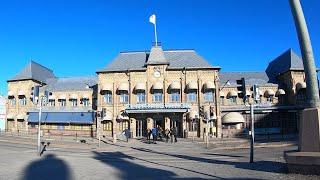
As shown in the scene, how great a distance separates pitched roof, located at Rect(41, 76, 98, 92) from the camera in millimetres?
68062

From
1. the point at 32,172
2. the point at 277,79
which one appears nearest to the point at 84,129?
the point at 277,79

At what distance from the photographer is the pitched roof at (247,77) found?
65.4m

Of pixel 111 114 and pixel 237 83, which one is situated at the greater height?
pixel 237 83

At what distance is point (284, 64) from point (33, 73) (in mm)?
43152

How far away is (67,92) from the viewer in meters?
67.0

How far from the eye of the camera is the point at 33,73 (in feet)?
232

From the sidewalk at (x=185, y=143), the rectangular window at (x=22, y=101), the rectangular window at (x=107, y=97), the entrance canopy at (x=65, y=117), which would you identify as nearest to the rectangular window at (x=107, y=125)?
the entrance canopy at (x=65, y=117)

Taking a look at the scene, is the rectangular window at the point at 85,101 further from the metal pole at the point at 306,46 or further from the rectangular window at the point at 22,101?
the metal pole at the point at 306,46

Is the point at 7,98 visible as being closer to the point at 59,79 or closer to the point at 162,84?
A: the point at 59,79

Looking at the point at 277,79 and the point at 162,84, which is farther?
the point at 277,79

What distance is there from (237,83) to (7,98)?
39845mm

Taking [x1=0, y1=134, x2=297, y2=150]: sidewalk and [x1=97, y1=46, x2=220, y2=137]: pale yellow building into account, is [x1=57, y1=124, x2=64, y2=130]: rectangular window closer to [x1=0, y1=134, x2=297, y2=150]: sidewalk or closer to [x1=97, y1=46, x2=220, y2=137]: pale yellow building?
[x1=97, y1=46, x2=220, y2=137]: pale yellow building

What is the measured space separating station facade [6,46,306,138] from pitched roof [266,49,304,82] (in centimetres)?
21

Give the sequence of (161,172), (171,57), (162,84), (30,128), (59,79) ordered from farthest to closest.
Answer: (59,79) → (30,128) → (171,57) → (162,84) → (161,172)
